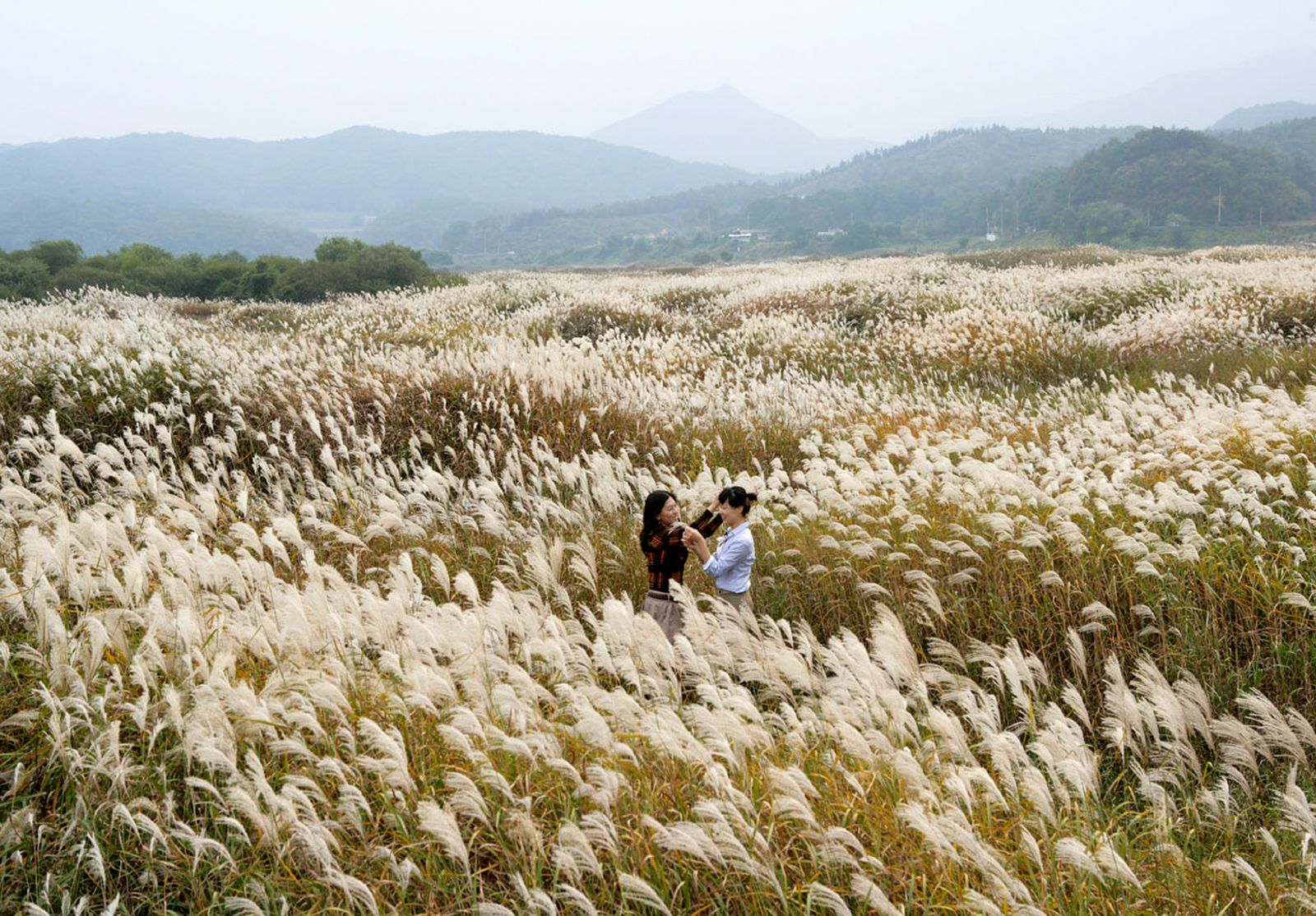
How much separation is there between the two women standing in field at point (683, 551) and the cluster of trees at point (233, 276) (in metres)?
32.0

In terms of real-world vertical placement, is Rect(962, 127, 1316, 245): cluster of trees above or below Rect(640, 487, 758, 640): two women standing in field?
above

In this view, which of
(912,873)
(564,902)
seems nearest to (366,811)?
(564,902)

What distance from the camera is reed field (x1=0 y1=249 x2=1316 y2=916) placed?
99.4 inches

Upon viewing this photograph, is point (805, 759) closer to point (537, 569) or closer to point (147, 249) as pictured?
point (537, 569)

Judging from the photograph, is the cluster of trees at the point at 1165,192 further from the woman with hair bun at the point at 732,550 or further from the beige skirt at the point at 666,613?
the beige skirt at the point at 666,613

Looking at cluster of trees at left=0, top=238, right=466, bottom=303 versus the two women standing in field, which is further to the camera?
cluster of trees at left=0, top=238, right=466, bottom=303

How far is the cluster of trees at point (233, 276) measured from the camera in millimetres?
36312

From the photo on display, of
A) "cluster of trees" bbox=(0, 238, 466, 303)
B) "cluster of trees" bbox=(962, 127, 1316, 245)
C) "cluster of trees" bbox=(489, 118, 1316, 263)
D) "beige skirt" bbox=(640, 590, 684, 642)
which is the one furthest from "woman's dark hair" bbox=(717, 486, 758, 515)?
"cluster of trees" bbox=(962, 127, 1316, 245)

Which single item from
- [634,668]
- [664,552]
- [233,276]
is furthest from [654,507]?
[233,276]

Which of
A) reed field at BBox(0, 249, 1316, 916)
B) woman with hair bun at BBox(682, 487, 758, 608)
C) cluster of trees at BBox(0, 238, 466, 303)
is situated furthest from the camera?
cluster of trees at BBox(0, 238, 466, 303)

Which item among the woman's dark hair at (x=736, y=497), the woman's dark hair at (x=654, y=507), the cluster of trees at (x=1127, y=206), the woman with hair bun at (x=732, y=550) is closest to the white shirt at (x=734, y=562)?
the woman with hair bun at (x=732, y=550)

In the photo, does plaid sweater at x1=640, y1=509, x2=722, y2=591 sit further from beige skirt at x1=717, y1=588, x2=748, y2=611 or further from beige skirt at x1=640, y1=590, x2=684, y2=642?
beige skirt at x1=717, y1=588, x2=748, y2=611

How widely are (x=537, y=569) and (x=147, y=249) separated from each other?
180 ft

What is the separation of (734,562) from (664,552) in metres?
0.40
